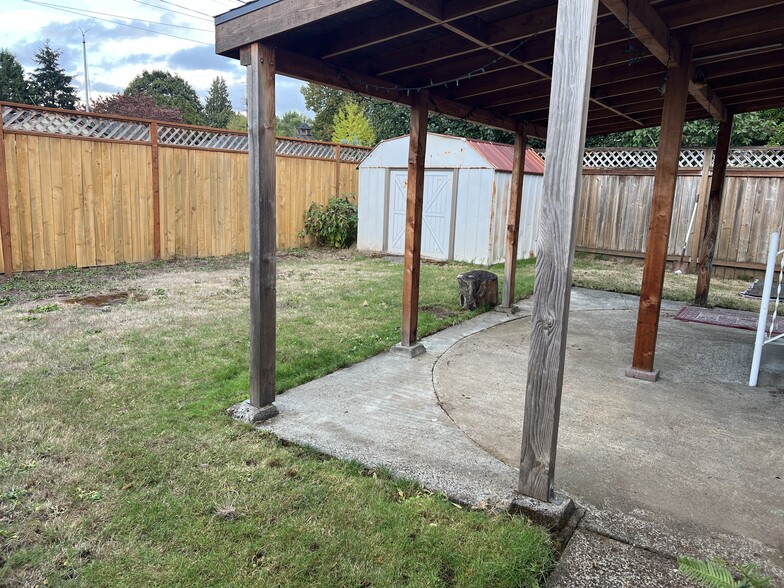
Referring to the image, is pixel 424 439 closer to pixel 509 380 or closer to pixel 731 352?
pixel 509 380

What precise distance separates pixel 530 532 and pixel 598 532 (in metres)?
0.30

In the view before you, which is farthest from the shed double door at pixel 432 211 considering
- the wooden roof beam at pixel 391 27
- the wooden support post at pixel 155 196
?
the wooden roof beam at pixel 391 27

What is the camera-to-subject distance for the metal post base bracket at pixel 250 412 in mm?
3029

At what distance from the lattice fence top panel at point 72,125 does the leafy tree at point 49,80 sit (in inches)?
1030

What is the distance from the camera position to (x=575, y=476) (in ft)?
8.33

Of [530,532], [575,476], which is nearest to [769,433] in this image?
[575,476]

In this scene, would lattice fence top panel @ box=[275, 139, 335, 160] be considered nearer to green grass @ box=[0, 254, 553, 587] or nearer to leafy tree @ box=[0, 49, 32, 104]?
green grass @ box=[0, 254, 553, 587]

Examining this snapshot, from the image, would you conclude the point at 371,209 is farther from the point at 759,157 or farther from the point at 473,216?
the point at 759,157

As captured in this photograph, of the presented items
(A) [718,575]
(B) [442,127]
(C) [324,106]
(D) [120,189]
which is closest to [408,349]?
(A) [718,575]

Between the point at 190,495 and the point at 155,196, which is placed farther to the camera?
the point at 155,196

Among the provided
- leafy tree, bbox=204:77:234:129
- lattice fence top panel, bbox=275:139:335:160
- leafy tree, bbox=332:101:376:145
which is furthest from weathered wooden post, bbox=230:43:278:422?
leafy tree, bbox=204:77:234:129

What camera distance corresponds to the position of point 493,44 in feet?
10.9

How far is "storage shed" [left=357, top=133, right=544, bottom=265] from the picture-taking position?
30.2 feet

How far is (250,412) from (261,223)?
1097mm
